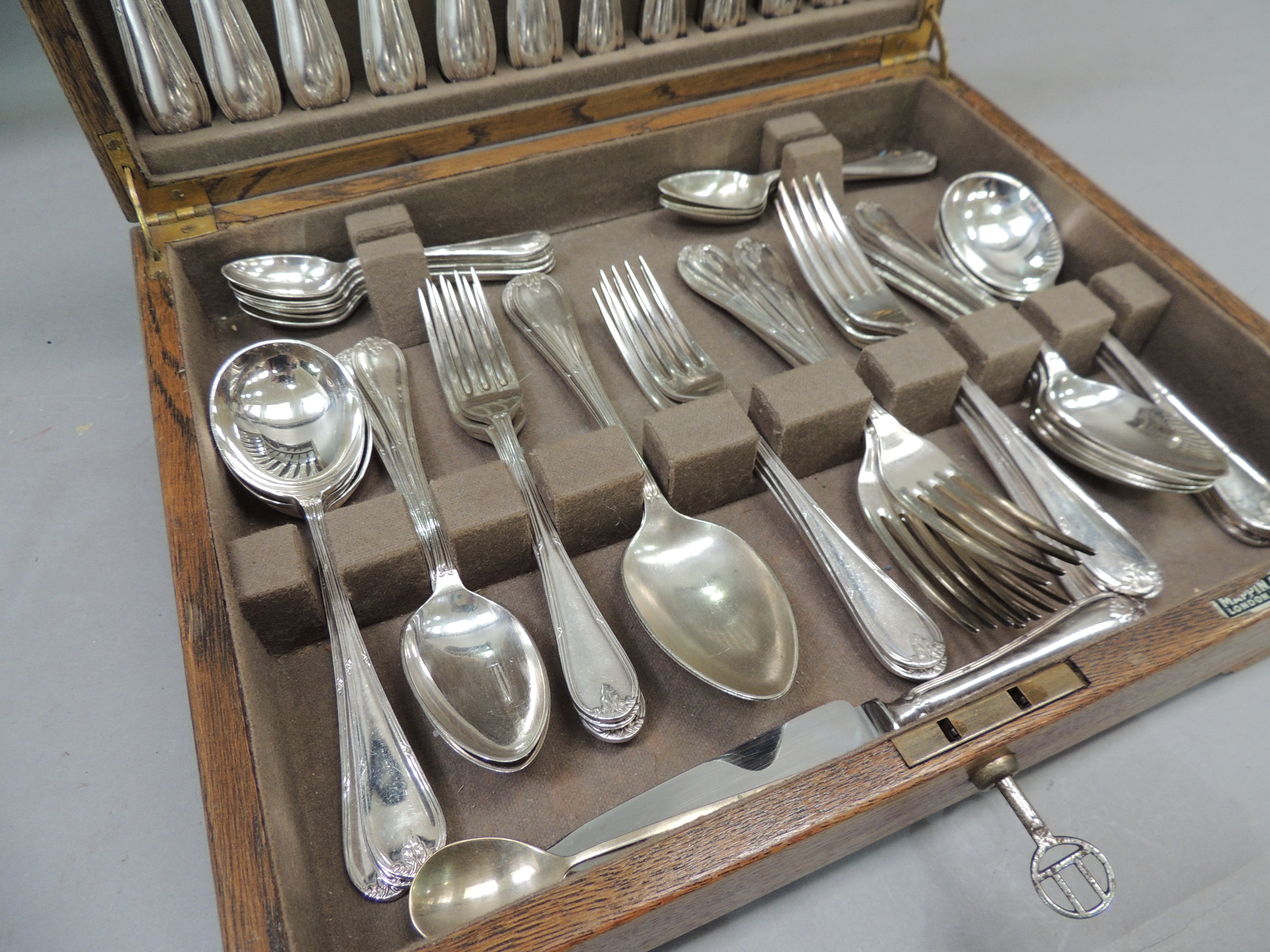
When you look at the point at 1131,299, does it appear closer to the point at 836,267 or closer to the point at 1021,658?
the point at 836,267

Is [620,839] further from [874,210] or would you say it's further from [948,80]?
[948,80]

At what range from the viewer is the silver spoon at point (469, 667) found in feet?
1.79

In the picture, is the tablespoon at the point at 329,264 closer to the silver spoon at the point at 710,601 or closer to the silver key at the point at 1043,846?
the silver spoon at the point at 710,601

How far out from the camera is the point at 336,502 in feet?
2.25

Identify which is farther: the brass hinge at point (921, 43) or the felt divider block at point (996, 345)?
the brass hinge at point (921, 43)

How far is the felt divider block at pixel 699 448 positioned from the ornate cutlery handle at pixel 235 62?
0.50 m

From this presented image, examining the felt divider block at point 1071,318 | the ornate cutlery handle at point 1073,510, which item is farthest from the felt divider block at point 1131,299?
the ornate cutlery handle at point 1073,510

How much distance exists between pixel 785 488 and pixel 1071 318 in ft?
1.13

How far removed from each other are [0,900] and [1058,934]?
0.81 m

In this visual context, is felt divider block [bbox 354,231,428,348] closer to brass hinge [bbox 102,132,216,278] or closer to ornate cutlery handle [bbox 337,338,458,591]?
ornate cutlery handle [bbox 337,338,458,591]

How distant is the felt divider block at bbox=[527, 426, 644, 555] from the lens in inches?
25.1

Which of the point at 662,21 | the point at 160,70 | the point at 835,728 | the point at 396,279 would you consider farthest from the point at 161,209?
the point at 835,728

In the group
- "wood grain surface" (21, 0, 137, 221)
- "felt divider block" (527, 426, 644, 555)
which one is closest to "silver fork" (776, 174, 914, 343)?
"felt divider block" (527, 426, 644, 555)

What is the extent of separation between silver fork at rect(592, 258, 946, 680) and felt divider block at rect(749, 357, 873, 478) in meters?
0.02
